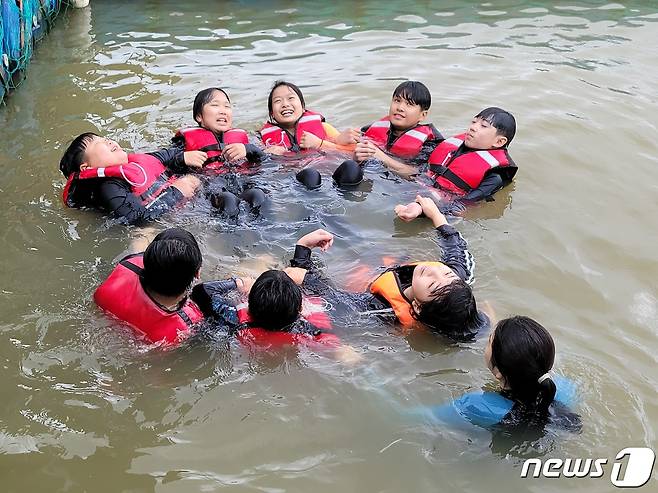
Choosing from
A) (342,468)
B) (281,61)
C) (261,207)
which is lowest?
(342,468)

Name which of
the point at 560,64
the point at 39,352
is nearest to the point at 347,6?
the point at 560,64

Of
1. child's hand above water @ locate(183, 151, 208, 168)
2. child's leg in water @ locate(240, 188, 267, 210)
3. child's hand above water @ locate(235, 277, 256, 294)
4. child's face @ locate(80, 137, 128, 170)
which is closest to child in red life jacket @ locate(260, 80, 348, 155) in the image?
child's hand above water @ locate(183, 151, 208, 168)

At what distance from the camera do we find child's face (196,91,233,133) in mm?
5953

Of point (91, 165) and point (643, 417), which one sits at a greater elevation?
point (91, 165)

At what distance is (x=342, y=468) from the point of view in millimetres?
3131

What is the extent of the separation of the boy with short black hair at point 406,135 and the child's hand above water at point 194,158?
1.37m

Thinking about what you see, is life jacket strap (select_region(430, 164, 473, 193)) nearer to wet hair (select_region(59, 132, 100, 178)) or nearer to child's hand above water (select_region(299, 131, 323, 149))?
child's hand above water (select_region(299, 131, 323, 149))

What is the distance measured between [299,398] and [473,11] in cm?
864

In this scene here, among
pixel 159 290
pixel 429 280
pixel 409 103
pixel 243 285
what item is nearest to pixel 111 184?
pixel 243 285

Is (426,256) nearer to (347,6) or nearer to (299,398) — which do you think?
(299,398)

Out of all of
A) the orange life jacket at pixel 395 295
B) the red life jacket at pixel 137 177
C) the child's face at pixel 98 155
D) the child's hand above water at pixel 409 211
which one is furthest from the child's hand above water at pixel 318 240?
the child's face at pixel 98 155

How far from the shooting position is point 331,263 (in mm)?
4793

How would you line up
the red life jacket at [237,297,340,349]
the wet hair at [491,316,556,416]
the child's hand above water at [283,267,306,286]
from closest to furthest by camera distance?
the wet hair at [491,316,556,416] → the red life jacket at [237,297,340,349] → the child's hand above water at [283,267,306,286]

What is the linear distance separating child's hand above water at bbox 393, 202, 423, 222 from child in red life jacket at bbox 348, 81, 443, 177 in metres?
0.91
